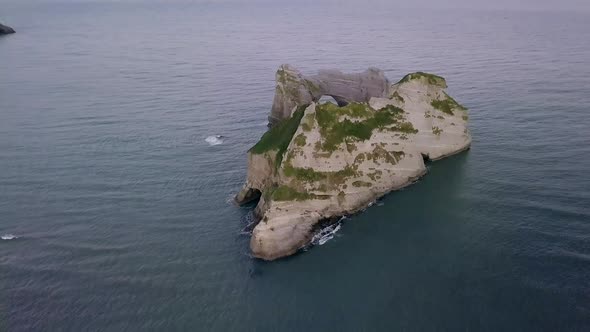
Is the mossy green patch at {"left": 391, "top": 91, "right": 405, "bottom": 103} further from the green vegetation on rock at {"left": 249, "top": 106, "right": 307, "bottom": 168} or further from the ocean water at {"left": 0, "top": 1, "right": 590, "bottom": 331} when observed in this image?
the green vegetation on rock at {"left": 249, "top": 106, "right": 307, "bottom": 168}

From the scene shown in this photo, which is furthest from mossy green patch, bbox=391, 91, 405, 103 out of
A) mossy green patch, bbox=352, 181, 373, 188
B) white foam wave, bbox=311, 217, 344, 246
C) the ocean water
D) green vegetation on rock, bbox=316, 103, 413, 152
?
white foam wave, bbox=311, 217, 344, 246

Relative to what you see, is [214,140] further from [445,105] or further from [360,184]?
[445,105]

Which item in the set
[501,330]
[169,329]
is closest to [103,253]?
[169,329]

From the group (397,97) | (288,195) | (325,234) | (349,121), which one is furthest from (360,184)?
(397,97)

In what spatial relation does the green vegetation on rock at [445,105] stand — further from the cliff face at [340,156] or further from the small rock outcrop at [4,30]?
the small rock outcrop at [4,30]

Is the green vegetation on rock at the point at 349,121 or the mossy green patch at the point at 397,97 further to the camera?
the mossy green patch at the point at 397,97

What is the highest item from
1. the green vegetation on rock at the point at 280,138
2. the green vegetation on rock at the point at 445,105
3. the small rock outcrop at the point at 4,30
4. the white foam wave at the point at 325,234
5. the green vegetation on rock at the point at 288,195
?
the small rock outcrop at the point at 4,30

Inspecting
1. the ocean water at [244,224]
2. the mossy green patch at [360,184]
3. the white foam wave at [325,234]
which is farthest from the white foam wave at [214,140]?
the white foam wave at [325,234]

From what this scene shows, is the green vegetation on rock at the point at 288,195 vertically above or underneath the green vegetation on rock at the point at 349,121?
underneath
